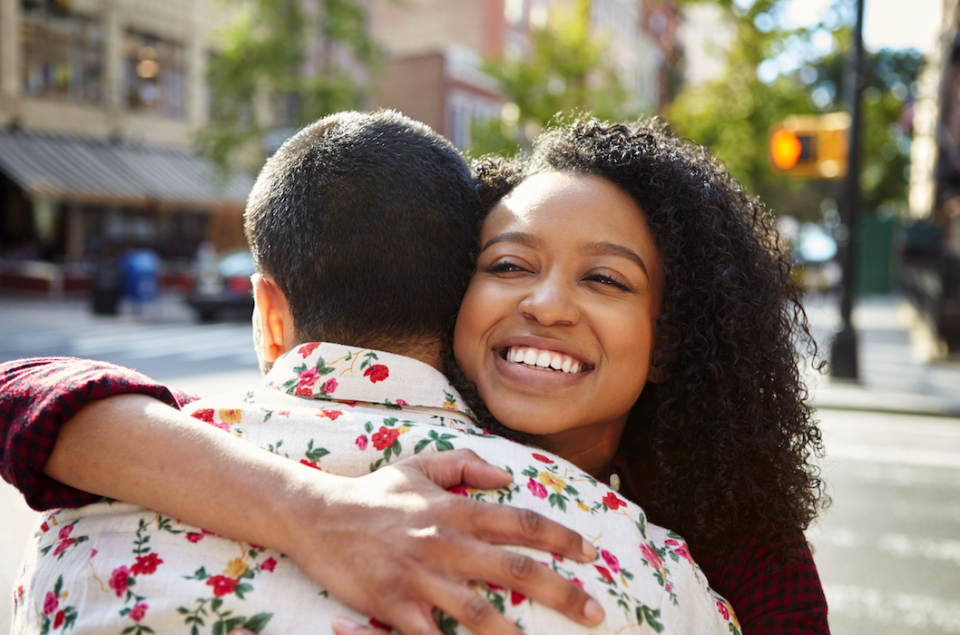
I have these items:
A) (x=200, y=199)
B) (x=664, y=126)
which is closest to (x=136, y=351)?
(x=664, y=126)

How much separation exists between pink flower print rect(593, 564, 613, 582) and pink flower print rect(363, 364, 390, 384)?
1.66ft

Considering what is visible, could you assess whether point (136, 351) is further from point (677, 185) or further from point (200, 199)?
point (200, 199)

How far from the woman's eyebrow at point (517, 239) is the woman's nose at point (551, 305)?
0.30 feet

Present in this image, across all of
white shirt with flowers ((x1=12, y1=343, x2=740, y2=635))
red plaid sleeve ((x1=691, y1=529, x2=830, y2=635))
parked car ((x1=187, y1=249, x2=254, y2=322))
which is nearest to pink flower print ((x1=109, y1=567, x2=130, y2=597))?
white shirt with flowers ((x1=12, y1=343, x2=740, y2=635))

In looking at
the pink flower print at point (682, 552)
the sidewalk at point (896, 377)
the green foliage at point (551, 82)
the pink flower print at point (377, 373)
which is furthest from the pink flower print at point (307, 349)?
the green foliage at point (551, 82)

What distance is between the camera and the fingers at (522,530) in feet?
4.16

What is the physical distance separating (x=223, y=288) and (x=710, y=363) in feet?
55.2

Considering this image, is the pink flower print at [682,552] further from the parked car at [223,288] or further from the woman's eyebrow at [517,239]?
the parked car at [223,288]

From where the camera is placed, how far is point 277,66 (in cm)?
2295

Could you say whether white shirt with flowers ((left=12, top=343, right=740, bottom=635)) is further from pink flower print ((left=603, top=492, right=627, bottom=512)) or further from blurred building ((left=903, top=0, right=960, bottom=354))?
blurred building ((left=903, top=0, right=960, bottom=354))

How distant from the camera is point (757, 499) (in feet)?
5.95

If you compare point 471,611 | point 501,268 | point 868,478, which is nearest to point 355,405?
point 471,611

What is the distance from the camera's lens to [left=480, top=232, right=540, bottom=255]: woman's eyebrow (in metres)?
1.84

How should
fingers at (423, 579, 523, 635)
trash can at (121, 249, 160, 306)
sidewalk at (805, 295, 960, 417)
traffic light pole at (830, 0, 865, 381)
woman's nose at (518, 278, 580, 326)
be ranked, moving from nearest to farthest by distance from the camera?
fingers at (423, 579, 523, 635), woman's nose at (518, 278, 580, 326), sidewalk at (805, 295, 960, 417), traffic light pole at (830, 0, 865, 381), trash can at (121, 249, 160, 306)
